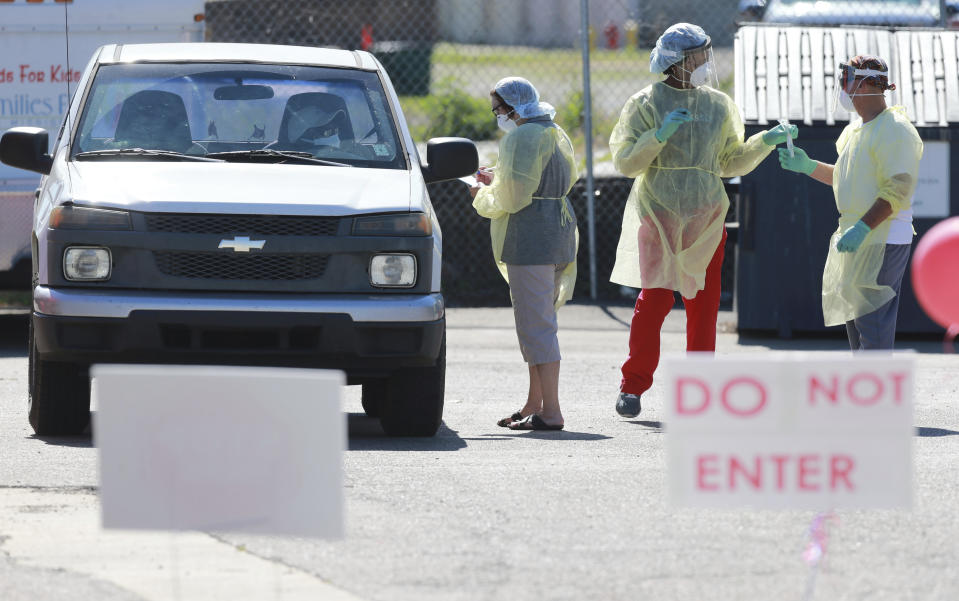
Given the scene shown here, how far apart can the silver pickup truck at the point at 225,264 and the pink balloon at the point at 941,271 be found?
2670 mm

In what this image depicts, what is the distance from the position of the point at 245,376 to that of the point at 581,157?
1029 cm

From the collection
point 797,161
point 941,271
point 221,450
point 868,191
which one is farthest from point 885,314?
point 221,450

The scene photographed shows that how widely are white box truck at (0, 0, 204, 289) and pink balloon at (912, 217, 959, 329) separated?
693 cm

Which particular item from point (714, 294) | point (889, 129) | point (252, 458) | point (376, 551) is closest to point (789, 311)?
point (714, 294)

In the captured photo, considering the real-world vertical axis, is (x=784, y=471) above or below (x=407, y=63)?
below

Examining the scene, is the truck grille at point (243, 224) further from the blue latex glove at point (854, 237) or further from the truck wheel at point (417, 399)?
the blue latex glove at point (854, 237)

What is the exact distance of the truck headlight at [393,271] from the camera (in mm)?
6613

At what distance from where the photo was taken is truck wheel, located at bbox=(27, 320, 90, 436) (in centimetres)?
674

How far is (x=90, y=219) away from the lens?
6473 millimetres

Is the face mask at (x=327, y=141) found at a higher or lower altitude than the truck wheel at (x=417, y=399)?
higher

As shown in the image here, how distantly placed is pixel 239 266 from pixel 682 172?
2.23 meters

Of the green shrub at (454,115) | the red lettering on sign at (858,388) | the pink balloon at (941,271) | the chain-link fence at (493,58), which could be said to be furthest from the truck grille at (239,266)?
the green shrub at (454,115)

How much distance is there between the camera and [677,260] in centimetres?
754

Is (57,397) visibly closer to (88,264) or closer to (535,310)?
(88,264)
